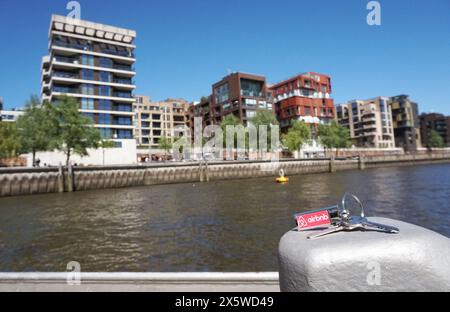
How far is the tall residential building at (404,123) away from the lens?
122m

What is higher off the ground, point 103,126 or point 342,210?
point 103,126

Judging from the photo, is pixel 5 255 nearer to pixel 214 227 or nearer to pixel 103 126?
pixel 214 227

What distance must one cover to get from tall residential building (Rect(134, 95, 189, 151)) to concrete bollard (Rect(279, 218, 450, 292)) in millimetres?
100087

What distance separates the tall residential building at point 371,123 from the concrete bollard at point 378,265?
124m

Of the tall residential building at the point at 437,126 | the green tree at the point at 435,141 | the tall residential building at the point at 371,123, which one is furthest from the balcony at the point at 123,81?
the tall residential building at the point at 437,126

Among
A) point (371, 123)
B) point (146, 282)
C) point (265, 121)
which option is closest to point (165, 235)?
point (146, 282)

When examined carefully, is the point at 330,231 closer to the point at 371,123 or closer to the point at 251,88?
the point at 251,88

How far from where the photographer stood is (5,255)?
10305 mm

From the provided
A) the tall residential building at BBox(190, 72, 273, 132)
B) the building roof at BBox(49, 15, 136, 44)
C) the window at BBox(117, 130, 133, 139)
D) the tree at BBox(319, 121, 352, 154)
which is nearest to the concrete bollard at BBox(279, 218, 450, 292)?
the window at BBox(117, 130, 133, 139)

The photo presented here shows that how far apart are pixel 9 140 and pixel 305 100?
71.7m

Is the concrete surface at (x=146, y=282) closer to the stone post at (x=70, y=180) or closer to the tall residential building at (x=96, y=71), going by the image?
the stone post at (x=70, y=180)

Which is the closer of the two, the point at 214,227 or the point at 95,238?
the point at 95,238

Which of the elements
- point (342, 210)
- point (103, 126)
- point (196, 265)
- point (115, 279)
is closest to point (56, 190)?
point (103, 126)

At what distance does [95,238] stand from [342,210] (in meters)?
11.8
